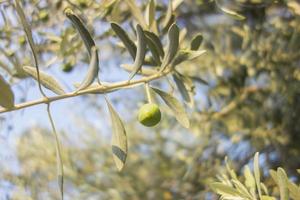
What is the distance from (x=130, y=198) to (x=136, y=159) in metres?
0.35

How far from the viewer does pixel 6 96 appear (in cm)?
98

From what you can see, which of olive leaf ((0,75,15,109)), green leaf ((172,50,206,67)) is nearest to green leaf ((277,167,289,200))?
green leaf ((172,50,206,67))

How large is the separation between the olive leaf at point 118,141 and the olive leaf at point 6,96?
0.18m

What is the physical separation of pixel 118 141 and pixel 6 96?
207 millimetres

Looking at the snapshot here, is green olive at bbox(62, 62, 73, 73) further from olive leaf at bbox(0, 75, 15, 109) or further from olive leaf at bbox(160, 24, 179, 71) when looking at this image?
olive leaf at bbox(0, 75, 15, 109)

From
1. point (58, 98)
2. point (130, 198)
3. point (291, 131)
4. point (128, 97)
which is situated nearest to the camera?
point (58, 98)

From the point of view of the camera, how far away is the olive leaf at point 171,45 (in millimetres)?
1124

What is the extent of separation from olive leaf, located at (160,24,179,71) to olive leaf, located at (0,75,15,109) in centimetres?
29

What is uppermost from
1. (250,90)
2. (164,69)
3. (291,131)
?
(164,69)

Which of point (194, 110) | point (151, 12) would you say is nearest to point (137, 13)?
point (151, 12)

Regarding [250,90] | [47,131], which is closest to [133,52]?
[250,90]

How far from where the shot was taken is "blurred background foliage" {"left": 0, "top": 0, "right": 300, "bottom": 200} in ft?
5.57

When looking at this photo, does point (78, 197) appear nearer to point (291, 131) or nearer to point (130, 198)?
point (130, 198)

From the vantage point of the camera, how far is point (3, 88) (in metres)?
0.96
